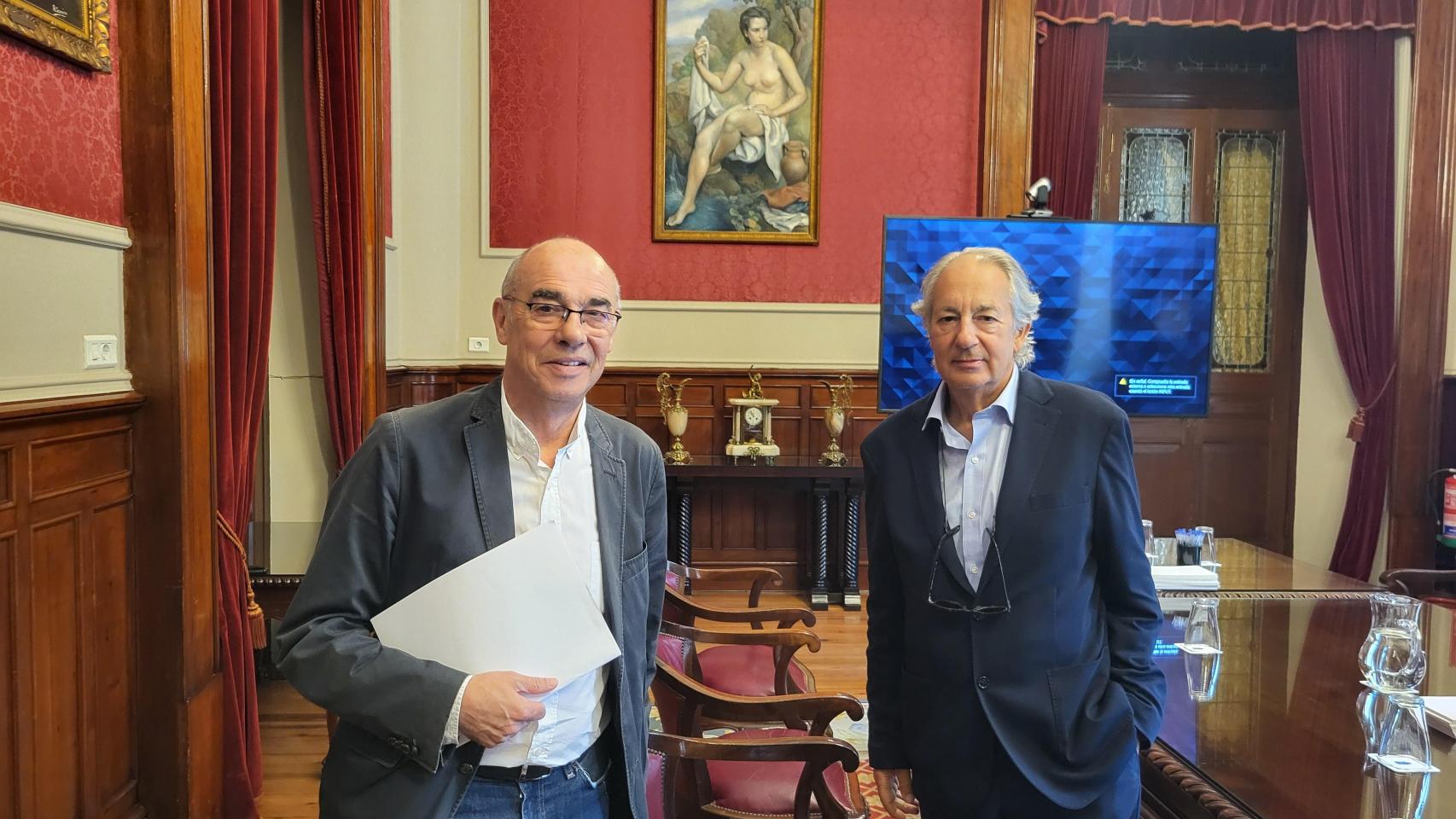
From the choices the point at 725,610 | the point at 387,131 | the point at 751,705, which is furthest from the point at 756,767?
the point at 387,131

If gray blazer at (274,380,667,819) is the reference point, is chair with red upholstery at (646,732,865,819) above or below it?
below

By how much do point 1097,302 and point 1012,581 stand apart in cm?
209

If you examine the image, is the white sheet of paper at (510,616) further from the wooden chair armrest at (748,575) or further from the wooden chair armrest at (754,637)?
the wooden chair armrest at (748,575)

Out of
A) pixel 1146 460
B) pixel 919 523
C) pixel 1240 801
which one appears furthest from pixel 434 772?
pixel 1146 460

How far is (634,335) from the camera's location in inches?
233

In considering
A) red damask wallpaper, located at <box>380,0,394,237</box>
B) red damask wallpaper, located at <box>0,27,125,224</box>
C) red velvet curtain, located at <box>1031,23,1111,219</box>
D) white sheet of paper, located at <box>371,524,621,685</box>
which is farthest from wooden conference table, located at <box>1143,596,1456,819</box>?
red damask wallpaper, located at <box>380,0,394,237</box>

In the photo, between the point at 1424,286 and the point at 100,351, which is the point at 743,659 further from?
the point at 1424,286

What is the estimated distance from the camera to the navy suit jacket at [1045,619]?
157 centimetres

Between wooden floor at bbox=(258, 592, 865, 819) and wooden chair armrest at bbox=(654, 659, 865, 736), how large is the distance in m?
1.51

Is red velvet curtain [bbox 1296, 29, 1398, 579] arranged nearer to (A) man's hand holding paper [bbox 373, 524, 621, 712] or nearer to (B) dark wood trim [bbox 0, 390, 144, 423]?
(A) man's hand holding paper [bbox 373, 524, 621, 712]

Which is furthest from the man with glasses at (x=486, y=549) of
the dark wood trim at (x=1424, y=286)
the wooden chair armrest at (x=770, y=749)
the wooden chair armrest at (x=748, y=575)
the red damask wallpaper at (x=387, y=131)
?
the dark wood trim at (x=1424, y=286)

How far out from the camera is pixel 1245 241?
21.2ft

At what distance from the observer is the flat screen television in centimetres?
341

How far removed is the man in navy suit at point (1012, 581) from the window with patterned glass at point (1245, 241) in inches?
211
